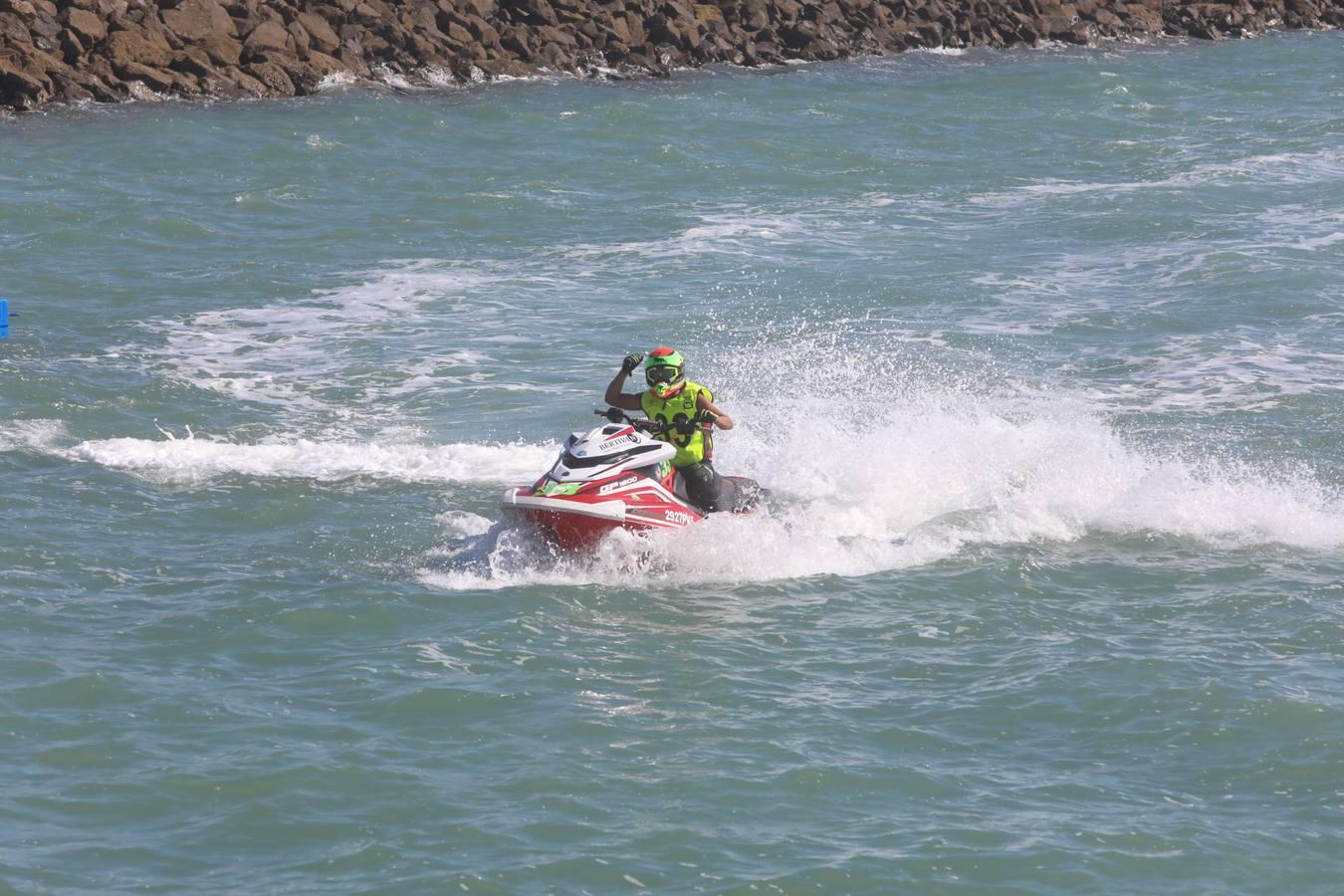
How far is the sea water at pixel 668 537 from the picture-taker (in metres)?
9.13

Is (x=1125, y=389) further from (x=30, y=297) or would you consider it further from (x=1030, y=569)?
(x=30, y=297)

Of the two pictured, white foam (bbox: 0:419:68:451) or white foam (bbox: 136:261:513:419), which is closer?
white foam (bbox: 0:419:68:451)

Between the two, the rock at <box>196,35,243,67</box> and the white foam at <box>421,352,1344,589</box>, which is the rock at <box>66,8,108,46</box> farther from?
the white foam at <box>421,352,1344,589</box>

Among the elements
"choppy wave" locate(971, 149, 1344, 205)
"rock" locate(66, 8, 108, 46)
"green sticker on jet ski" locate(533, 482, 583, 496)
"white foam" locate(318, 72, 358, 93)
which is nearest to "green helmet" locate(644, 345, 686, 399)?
"green sticker on jet ski" locate(533, 482, 583, 496)

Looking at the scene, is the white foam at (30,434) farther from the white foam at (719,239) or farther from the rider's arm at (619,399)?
the white foam at (719,239)

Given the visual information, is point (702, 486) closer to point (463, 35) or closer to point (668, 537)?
point (668, 537)

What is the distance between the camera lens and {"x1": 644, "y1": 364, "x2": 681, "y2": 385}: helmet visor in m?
13.2

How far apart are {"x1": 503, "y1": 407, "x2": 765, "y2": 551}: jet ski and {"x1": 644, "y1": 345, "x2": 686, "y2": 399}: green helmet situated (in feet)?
1.42

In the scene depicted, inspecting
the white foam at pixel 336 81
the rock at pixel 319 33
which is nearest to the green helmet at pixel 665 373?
the white foam at pixel 336 81

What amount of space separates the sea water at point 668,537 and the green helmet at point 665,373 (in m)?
1.08

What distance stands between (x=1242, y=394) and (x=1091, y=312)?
12.4ft

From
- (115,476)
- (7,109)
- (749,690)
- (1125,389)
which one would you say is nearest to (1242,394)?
(1125,389)

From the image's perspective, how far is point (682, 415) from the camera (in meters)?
13.4

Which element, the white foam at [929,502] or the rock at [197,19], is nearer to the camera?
the white foam at [929,502]
